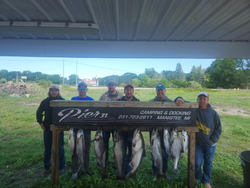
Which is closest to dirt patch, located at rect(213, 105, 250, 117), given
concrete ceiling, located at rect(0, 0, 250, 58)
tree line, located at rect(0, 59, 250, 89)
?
tree line, located at rect(0, 59, 250, 89)

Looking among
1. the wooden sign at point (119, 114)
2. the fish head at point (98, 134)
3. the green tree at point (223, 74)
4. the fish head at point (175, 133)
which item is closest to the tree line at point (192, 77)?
the green tree at point (223, 74)

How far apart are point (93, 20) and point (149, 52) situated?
1971 millimetres

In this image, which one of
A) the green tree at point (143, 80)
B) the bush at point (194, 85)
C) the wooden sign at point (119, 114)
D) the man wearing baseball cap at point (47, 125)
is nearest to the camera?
the wooden sign at point (119, 114)

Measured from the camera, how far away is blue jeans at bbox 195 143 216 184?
2721mm

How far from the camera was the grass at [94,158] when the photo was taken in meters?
2.72

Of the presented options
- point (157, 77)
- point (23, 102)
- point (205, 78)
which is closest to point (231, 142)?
point (205, 78)

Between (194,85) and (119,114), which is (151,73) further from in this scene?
(119,114)

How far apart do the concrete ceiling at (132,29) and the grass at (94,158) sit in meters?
1.76

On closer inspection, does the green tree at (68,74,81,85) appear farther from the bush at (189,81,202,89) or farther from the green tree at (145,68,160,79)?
the bush at (189,81,202,89)

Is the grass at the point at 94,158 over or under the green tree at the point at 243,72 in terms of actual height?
under

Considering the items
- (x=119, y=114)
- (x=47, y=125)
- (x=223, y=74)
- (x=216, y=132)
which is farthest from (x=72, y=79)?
(x=223, y=74)

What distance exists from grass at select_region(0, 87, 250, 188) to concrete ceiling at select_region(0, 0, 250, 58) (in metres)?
1.76

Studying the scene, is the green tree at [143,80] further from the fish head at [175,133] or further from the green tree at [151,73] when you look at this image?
the fish head at [175,133]

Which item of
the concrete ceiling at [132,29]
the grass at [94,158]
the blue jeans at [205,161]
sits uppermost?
the concrete ceiling at [132,29]
